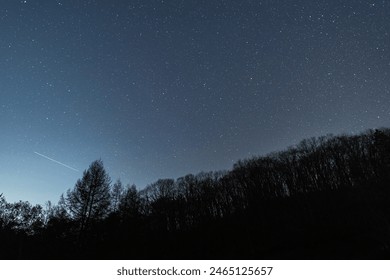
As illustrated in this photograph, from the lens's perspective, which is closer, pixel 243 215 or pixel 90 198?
pixel 90 198

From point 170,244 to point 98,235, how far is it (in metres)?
13.2

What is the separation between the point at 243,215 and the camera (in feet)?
149

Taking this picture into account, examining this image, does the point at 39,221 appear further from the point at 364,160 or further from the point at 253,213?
the point at 364,160

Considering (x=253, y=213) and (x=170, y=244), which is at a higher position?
(x=253, y=213)

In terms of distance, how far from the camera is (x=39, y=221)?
4747 cm

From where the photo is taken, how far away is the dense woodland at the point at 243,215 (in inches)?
1088

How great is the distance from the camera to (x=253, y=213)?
146 ft

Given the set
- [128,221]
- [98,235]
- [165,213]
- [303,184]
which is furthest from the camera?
[165,213]

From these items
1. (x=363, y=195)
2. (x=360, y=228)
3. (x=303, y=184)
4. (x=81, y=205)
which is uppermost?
(x=303, y=184)

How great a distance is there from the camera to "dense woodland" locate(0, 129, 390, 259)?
2762 centimetres
